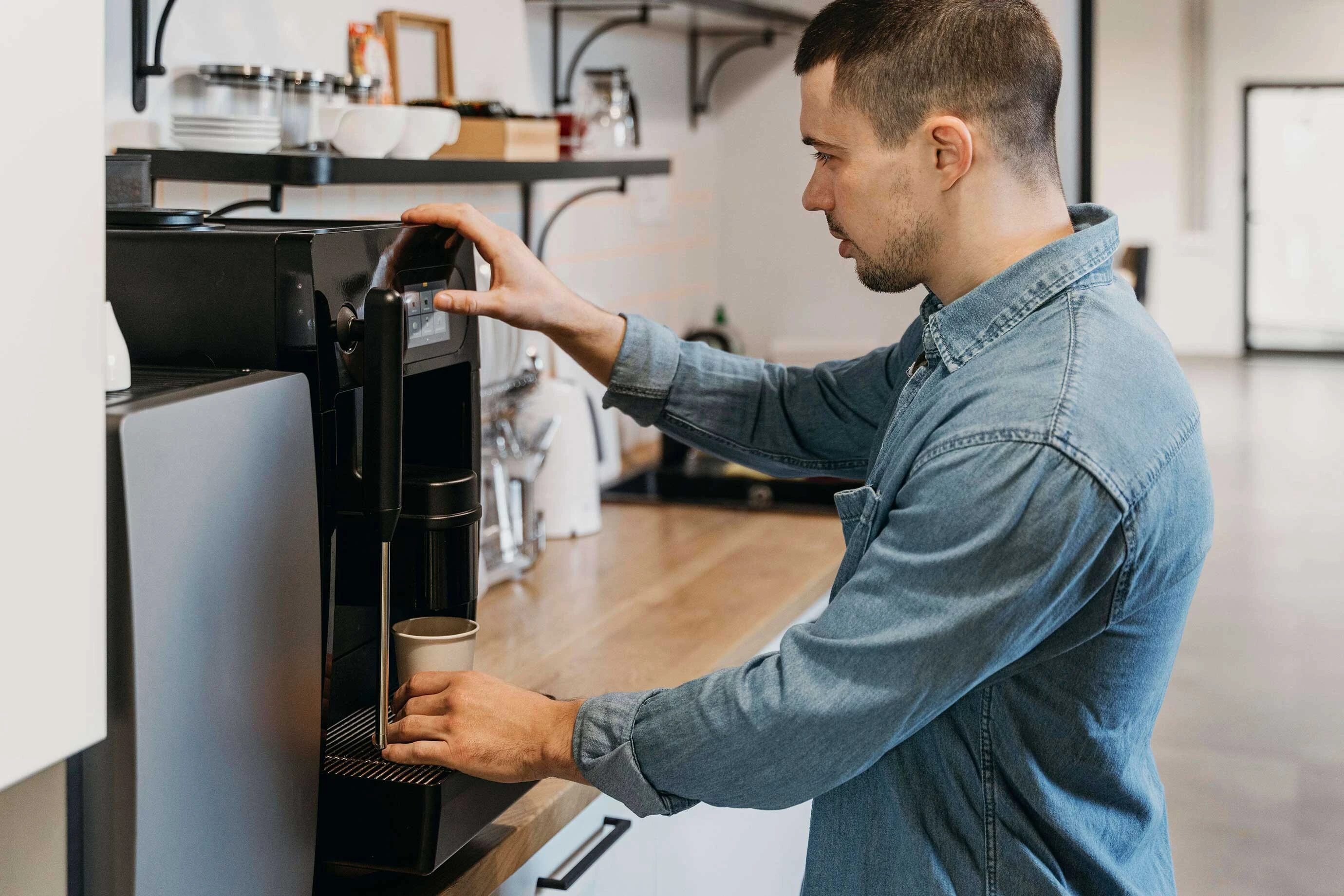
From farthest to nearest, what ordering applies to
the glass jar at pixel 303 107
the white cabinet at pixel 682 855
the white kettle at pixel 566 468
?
the white kettle at pixel 566 468
the glass jar at pixel 303 107
the white cabinet at pixel 682 855

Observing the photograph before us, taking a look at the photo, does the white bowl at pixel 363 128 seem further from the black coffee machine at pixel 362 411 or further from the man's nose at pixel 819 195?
the man's nose at pixel 819 195

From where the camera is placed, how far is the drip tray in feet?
3.35

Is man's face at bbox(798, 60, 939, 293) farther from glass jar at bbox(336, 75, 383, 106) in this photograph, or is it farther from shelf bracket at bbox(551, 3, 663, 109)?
shelf bracket at bbox(551, 3, 663, 109)

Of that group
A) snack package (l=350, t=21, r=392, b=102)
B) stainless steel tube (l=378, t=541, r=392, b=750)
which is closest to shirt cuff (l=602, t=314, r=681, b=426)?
stainless steel tube (l=378, t=541, r=392, b=750)

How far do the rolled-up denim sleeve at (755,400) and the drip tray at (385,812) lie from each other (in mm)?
520

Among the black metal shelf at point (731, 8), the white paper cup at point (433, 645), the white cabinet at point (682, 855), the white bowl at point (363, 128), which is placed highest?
the black metal shelf at point (731, 8)

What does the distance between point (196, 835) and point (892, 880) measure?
20.2 inches

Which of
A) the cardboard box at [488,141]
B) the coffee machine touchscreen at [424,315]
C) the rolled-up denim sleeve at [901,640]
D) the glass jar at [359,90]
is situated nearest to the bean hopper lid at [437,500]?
the coffee machine touchscreen at [424,315]

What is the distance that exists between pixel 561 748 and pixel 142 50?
3.21 feet

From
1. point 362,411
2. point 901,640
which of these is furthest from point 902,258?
point 362,411

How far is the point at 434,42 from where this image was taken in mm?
2176

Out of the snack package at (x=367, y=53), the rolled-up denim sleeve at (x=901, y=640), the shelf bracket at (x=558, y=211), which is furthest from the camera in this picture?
the shelf bracket at (x=558, y=211)

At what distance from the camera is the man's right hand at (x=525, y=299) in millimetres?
1146

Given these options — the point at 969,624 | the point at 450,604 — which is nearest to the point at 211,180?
the point at 450,604
